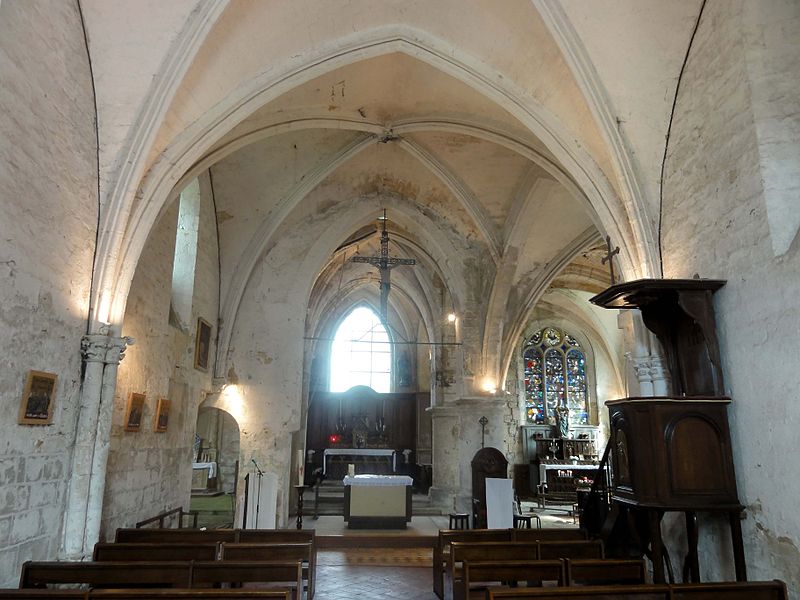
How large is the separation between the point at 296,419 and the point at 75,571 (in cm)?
790

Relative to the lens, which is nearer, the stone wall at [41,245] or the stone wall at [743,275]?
the stone wall at [743,275]

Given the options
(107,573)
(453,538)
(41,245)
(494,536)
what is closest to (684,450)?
(494,536)

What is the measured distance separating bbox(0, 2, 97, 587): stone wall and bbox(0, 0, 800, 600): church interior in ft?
0.11

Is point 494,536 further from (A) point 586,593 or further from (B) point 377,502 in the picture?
(B) point 377,502

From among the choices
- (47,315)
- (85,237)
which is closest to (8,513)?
(47,315)

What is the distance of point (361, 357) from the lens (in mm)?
23609

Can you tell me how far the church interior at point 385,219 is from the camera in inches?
202

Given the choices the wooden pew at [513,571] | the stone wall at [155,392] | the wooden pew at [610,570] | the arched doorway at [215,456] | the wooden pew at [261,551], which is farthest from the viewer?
the arched doorway at [215,456]

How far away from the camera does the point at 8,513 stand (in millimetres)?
5000

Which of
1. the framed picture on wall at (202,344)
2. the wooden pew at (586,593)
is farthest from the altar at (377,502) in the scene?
the wooden pew at (586,593)

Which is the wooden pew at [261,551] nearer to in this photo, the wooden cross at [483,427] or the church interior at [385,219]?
the church interior at [385,219]

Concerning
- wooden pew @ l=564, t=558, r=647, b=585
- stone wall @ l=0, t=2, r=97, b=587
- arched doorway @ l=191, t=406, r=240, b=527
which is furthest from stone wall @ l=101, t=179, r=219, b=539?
arched doorway @ l=191, t=406, r=240, b=527

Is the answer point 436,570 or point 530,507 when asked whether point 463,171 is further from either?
point 530,507

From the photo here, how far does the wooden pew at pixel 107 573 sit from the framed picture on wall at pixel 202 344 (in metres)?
6.36
